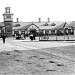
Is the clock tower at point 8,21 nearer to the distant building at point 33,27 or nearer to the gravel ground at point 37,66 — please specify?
the distant building at point 33,27

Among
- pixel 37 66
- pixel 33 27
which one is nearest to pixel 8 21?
pixel 33 27

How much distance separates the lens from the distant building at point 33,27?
75562 mm

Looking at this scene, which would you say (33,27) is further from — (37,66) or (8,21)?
(37,66)

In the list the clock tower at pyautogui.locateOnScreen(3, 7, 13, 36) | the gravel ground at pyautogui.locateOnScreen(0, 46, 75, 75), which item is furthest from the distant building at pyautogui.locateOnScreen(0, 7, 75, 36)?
the gravel ground at pyautogui.locateOnScreen(0, 46, 75, 75)

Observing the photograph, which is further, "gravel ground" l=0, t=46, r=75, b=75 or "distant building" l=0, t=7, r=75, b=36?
"distant building" l=0, t=7, r=75, b=36

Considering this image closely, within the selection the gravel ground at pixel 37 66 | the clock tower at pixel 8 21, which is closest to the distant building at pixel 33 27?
the clock tower at pixel 8 21

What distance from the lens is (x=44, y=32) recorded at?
265 feet

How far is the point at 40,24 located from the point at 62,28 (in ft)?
32.2

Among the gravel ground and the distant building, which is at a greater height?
the gravel ground

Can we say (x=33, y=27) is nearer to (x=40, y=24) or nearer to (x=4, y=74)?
(x=40, y=24)

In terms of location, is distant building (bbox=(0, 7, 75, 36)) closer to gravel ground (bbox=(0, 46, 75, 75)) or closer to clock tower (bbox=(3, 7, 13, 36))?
clock tower (bbox=(3, 7, 13, 36))

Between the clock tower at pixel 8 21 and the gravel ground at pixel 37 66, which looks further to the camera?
the clock tower at pixel 8 21

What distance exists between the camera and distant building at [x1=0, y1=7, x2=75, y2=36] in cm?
7556

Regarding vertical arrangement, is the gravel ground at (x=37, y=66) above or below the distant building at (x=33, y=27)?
above
